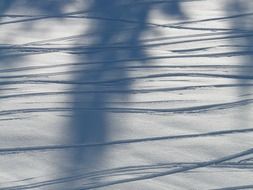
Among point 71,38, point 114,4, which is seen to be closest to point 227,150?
point 71,38

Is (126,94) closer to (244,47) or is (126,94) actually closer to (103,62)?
(103,62)

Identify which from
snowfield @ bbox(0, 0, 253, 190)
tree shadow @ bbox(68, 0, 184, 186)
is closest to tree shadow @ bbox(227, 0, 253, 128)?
snowfield @ bbox(0, 0, 253, 190)

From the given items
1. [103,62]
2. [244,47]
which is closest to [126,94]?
[103,62]

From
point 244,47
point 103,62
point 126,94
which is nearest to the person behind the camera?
point 126,94

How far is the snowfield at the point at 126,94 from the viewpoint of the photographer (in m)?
4.05

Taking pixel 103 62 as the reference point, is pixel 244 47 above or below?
above

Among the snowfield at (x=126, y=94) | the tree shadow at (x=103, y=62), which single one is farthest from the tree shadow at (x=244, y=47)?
the tree shadow at (x=103, y=62)

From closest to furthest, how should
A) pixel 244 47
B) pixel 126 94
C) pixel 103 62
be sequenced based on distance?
1. pixel 126 94
2. pixel 103 62
3. pixel 244 47

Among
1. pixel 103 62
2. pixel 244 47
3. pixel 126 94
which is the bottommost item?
pixel 126 94

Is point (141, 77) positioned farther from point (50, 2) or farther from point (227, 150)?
point (50, 2)

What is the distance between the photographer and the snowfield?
4.05 m

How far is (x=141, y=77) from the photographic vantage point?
5.18 metres

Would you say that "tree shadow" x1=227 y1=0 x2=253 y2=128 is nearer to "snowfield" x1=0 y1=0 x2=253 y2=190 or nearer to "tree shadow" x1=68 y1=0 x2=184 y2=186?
"snowfield" x1=0 y1=0 x2=253 y2=190

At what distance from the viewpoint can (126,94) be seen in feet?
16.3
